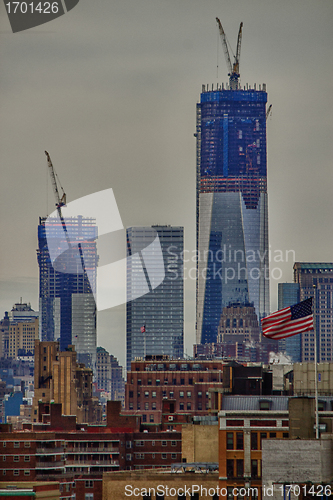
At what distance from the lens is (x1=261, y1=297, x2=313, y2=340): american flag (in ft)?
191

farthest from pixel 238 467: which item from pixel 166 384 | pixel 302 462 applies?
pixel 166 384

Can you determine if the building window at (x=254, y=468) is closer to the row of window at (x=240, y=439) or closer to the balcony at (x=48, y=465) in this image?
the row of window at (x=240, y=439)

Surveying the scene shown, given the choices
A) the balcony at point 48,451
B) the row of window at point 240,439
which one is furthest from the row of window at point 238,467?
the balcony at point 48,451

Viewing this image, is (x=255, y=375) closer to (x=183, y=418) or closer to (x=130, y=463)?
(x=130, y=463)

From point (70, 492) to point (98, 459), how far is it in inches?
460

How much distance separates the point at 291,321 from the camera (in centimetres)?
5912

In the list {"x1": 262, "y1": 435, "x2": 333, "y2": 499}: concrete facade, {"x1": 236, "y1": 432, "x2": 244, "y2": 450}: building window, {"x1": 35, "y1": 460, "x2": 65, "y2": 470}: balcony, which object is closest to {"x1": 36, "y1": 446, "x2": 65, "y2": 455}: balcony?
{"x1": 35, "y1": 460, "x2": 65, "y2": 470}: balcony

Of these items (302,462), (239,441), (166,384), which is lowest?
(302,462)

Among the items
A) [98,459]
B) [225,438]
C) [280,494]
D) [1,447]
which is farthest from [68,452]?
[280,494]

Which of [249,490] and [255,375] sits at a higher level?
[255,375]

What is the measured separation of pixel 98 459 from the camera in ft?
307

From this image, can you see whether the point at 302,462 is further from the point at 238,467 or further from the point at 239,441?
the point at 239,441

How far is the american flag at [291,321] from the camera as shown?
58.2 m

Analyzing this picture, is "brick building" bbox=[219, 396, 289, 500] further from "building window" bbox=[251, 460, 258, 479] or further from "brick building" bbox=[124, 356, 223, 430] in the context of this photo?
"brick building" bbox=[124, 356, 223, 430]
